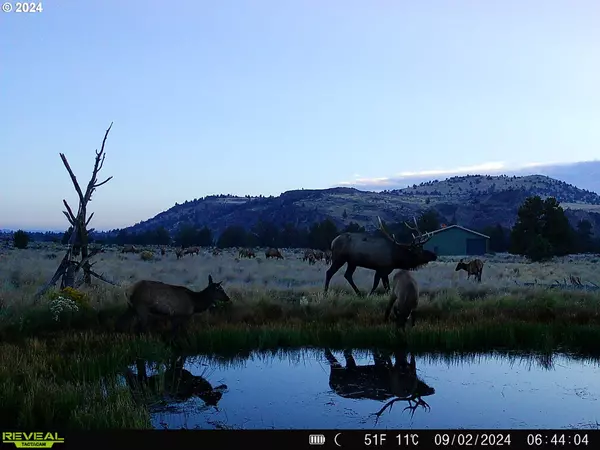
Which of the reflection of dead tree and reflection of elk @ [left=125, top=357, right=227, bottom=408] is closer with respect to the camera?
reflection of elk @ [left=125, top=357, right=227, bottom=408]

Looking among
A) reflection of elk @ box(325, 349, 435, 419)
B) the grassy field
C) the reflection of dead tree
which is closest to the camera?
the grassy field

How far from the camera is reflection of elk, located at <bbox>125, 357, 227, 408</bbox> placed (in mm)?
6824

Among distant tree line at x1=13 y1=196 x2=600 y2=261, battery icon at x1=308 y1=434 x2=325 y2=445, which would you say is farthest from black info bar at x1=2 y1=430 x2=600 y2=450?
distant tree line at x1=13 y1=196 x2=600 y2=261

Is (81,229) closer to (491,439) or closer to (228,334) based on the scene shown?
(228,334)

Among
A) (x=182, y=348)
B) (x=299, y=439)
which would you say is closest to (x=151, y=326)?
(x=182, y=348)

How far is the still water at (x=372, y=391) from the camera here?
243 inches

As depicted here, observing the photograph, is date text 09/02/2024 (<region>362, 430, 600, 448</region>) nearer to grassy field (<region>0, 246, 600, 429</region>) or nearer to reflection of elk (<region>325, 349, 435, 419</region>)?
reflection of elk (<region>325, 349, 435, 419</region>)

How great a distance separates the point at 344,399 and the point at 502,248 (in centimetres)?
5319

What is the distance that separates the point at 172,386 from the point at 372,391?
2459 millimetres

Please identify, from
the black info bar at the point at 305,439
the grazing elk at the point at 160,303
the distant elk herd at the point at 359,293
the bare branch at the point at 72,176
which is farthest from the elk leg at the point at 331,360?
the bare branch at the point at 72,176

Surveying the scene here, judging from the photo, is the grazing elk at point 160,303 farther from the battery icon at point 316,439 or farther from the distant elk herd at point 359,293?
the battery icon at point 316,439

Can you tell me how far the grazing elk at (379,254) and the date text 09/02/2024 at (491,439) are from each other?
9.63 m

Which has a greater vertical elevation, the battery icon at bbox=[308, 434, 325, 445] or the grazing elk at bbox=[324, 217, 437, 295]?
the grazing elk at bbox=[324, 217, 437, 295]

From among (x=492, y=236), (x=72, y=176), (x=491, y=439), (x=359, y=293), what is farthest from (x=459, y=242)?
(x=491, y=439)
